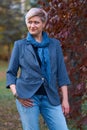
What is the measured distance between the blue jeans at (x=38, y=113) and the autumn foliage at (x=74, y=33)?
1607mm

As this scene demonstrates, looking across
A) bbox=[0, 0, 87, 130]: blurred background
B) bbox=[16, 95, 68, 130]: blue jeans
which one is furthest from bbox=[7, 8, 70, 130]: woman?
bbox=[0, 0, 87, 130]: blurred background

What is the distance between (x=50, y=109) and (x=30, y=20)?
90cm

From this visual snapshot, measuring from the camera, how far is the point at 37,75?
4609 millimetres

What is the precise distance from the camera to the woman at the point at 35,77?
4605mm

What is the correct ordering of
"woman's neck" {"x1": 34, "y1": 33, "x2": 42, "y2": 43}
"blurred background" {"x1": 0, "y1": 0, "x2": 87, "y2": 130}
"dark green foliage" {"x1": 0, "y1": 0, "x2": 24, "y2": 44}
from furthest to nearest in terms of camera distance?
"dark green foliage" {"x1": 0, "y1": 0, "x2": 24, "y2": 44} → "blurred background" {"x1": 0, "y1": 0, "x2": 87, "y2": 130} → "woman's neck" {"x1": 34, "y1": 33, "x2": 42, "y2": 43}

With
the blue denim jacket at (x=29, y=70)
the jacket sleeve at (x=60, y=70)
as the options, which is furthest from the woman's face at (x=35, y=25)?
the jacket sleeve at (x=60, y=70)

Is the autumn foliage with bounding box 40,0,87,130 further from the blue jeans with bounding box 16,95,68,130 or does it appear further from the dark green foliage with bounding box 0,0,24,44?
the dark green foliage with bounding box 0,0,24,44

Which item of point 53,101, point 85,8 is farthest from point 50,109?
point 85,8

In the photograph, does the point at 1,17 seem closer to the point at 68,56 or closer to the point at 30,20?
the point at 68,56

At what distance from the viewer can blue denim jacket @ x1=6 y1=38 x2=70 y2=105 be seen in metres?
4.62

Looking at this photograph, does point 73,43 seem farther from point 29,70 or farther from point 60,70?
point 29,70

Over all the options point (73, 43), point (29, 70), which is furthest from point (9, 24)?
point (29, 70)

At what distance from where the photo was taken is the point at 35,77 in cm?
462

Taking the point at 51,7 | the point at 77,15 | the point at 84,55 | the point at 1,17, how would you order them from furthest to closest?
the point at 1,17
the point at 51,7
the point at 77,15
the point at 84,55
